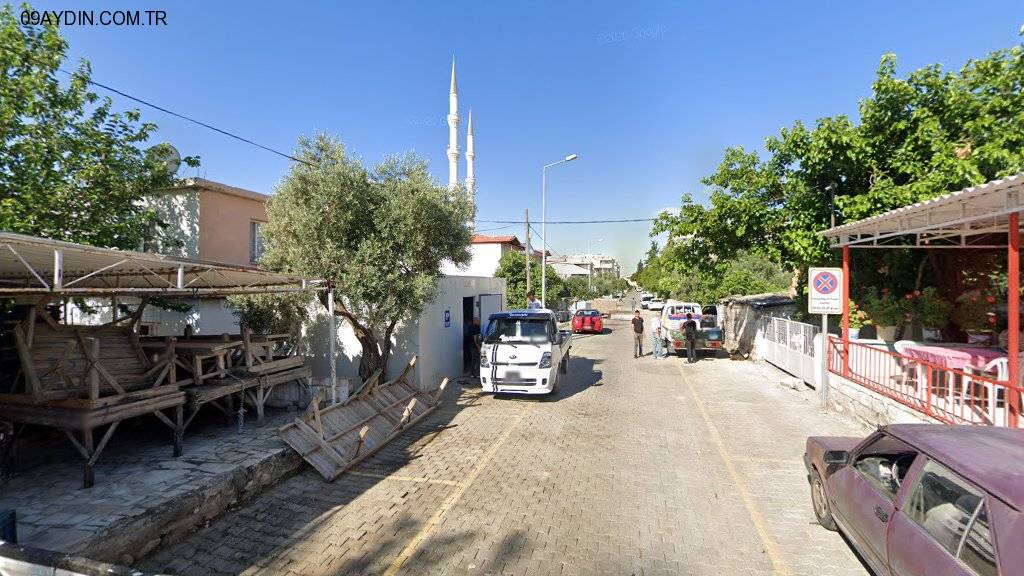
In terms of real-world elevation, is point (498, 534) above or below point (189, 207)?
below

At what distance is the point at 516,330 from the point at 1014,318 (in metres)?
8.21

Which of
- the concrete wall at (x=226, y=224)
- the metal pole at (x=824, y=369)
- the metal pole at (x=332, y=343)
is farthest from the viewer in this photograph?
the concrete wall at (x=226, y=224)

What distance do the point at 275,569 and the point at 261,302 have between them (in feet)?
22.3

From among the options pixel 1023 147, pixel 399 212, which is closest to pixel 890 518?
pixel 399 212

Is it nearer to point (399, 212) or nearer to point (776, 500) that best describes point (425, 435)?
point (399, 212)

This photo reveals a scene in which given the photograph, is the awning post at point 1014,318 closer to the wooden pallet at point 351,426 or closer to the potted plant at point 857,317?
the potted plant at point 857,317

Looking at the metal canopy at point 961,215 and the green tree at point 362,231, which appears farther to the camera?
the green tree at point 362,231

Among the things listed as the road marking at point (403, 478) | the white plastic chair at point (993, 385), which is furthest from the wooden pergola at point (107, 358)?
the white plastic chair at point (993, 385)

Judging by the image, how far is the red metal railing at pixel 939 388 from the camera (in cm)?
616

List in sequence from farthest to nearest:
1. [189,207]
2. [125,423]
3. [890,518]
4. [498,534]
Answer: [189,207], [125,423], [498,534], [890,518]

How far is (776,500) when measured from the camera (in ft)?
18.3

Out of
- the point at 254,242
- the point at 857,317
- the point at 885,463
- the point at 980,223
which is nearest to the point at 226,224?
the point at 254,242

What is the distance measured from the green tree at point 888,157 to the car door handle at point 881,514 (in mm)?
9800

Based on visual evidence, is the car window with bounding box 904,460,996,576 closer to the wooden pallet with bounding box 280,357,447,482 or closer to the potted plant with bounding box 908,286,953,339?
the wooden pallet with bounding box 280,357,447,482
